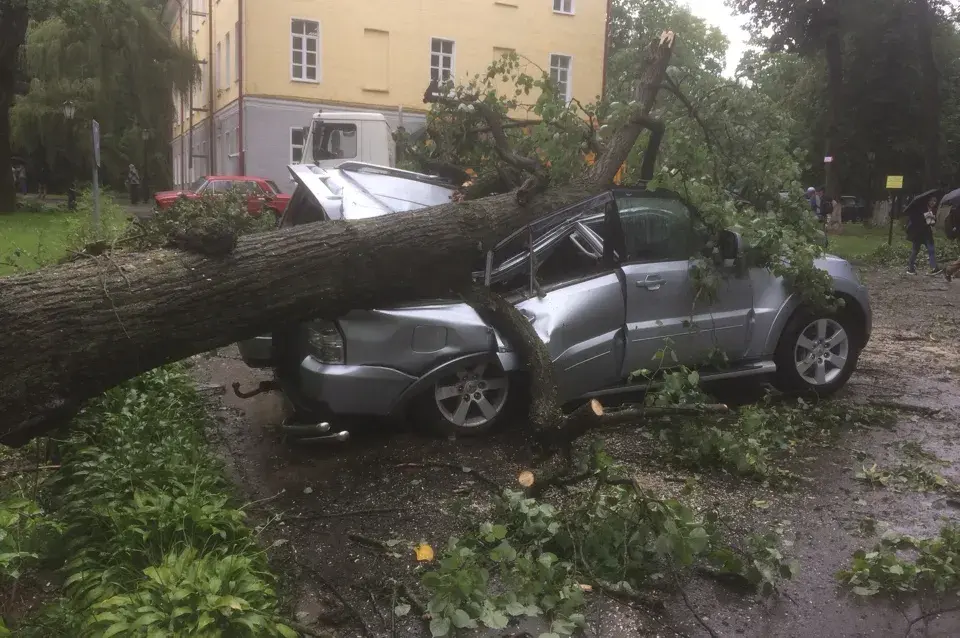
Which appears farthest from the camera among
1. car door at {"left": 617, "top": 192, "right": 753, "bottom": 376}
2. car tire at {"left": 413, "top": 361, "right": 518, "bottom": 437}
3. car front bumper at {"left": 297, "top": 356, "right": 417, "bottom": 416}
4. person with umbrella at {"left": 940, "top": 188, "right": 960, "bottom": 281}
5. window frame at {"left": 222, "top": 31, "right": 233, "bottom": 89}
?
window frame at {"left": 222, "top": 31, "right": 233, "bottom": 89}

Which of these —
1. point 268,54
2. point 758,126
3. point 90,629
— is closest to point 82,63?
point 268,54

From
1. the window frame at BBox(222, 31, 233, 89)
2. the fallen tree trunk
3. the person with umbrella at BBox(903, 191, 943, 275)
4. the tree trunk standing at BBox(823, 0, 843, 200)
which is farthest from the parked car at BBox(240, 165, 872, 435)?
the window frame at BBox(222, 31, 233, 89)

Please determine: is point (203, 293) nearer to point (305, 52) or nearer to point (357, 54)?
point (305, 52)

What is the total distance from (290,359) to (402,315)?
0.79 meters

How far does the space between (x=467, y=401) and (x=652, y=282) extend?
1463 mm

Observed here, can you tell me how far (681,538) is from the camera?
3.38m

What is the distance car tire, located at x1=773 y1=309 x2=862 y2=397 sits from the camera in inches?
239

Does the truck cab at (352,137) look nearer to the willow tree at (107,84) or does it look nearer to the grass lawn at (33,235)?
the grass lawn at (33,235)

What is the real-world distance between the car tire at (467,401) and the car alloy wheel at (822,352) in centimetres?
233

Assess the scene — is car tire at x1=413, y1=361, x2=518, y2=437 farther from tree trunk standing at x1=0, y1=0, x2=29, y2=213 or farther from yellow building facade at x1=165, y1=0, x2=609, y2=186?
tree trunk standing at x1=0, y1=0, x2=29, y2=213

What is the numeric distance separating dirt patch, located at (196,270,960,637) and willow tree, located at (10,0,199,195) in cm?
2932

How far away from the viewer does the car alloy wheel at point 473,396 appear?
5.10m

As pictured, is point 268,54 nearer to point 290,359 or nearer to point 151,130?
point 151,130

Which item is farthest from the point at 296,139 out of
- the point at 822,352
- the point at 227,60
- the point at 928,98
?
the point at 822,352
